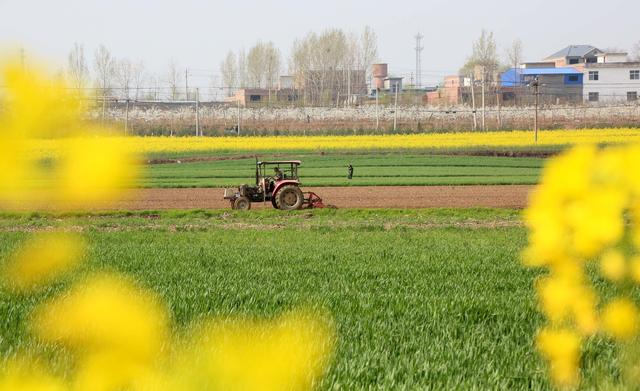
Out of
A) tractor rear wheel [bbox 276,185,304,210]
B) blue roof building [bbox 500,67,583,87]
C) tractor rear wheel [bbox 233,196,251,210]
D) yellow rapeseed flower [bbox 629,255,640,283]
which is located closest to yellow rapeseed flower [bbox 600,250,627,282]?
yellow rapeseed flower [bbox 629,255,640,283]

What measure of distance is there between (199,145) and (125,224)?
34.5m

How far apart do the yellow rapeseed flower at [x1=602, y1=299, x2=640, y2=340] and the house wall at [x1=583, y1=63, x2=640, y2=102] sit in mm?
89646

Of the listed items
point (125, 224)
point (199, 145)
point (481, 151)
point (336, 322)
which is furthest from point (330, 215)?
point (199, 145)

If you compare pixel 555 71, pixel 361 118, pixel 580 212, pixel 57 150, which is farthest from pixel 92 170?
pixel 555 71

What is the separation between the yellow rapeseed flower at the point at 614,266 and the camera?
1.05m

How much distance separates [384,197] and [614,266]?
2802cm

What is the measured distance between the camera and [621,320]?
1247 millimetres

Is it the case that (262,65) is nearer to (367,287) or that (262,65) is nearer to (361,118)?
(361,118)

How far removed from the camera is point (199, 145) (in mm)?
54969

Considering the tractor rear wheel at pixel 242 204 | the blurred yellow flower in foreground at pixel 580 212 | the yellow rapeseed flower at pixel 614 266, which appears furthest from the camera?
the tractor rear wheel at pixel 242 204

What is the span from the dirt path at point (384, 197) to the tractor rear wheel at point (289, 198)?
245 centimetres

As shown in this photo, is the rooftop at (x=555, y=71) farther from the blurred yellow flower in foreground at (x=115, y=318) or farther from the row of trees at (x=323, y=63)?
the blurred yellow flower in foreground at (x=115, y=318)

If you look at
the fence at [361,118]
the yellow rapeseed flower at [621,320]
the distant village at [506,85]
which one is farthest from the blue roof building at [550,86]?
the yellow rapeseed flower at [621,320]

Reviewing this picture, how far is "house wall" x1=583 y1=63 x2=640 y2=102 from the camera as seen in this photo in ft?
290
